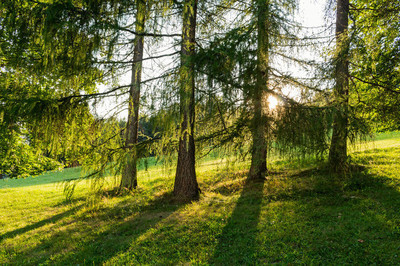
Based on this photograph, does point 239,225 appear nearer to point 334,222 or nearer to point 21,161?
point 334,222

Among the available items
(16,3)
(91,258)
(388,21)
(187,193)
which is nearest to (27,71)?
(16,3)

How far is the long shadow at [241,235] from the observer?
14.5 feet

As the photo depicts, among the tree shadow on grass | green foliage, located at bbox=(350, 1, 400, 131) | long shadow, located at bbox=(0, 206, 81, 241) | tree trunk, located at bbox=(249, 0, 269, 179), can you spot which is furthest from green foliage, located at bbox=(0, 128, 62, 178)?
green foliage, located at bbox=(350, 1, 400, 131)

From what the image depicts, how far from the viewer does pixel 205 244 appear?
5.07 metres

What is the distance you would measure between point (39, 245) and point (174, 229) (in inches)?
137

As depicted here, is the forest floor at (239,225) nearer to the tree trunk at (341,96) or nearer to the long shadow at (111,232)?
the long shadow at (111,232)

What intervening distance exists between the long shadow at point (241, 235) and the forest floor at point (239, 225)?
0.07 ft

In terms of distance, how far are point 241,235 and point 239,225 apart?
438mm

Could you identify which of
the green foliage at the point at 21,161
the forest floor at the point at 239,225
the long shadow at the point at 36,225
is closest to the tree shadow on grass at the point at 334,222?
the forest floor at the point at 239,225

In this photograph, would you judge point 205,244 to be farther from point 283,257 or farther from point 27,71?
point 27,71

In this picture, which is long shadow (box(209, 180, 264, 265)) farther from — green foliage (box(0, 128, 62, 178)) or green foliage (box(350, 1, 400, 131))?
green foliage (box(0, 128, 62, 178))

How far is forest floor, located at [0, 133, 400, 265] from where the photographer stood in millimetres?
4445

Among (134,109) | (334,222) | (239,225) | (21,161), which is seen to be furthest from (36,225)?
(334,222)

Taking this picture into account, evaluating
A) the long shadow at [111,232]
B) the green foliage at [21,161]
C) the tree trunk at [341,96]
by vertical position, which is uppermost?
the tree trunk at [341,96]
